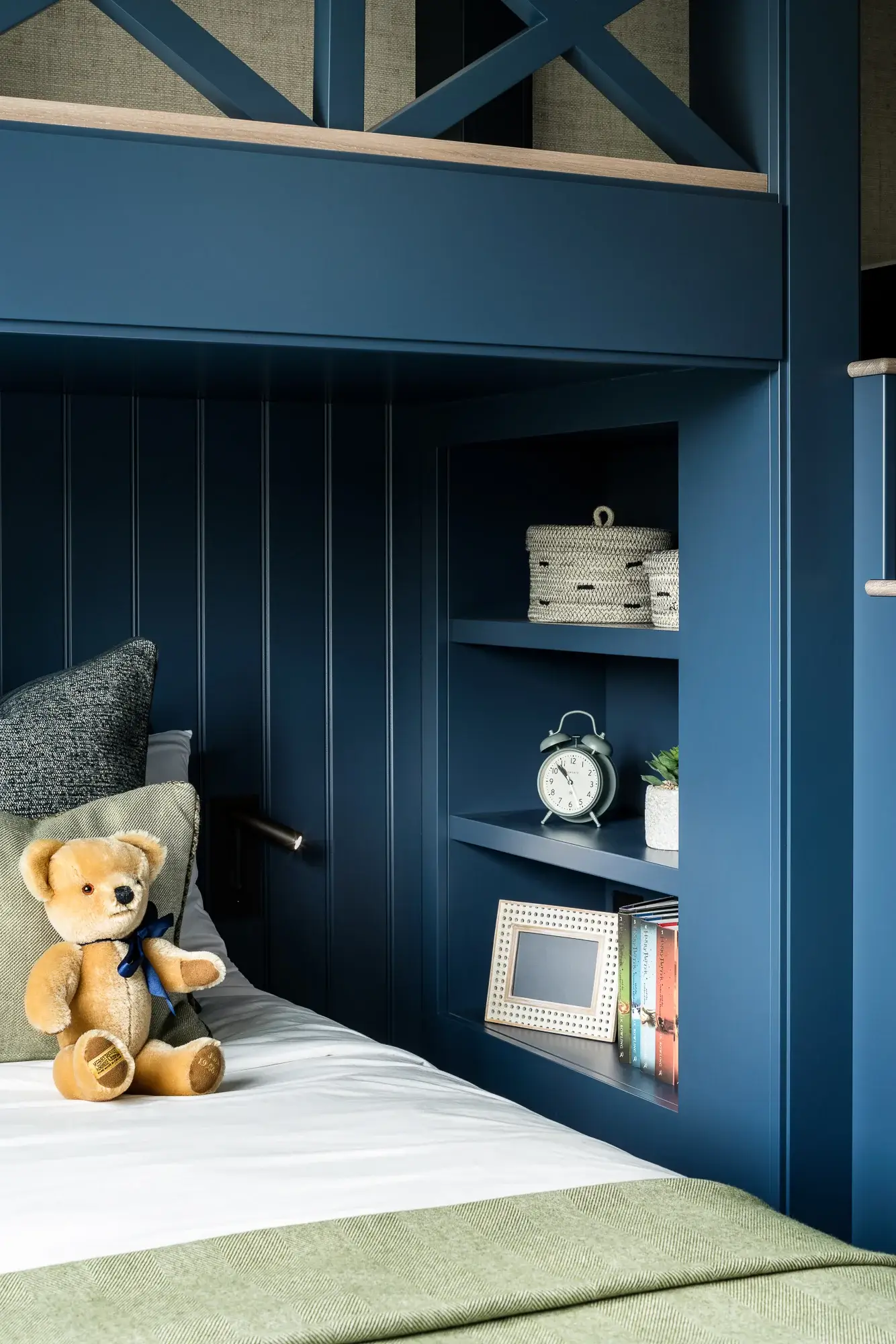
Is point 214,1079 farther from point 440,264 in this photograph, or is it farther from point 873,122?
point 873,122

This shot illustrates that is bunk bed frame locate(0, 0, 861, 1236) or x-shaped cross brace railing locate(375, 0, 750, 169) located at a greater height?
x-shaped cross brace railing locate(375, 0, 750, 169)

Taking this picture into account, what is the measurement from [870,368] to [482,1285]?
1.43 m

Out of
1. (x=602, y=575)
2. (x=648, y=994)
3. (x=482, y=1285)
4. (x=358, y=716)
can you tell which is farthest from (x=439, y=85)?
(x=648, y=994)

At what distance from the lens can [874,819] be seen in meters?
2.13

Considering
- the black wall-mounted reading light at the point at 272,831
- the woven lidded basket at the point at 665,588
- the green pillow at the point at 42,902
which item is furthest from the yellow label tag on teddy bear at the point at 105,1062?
the woven lidded basket at the point at 665,588

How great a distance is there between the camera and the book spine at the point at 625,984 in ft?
8.49

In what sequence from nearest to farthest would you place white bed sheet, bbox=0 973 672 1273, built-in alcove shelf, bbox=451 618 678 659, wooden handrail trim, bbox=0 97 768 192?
1. white bed sheet, bbox=0 973 672 1273
2. wooden handrail trim, bbox=0 97 768 192
3. built-in alcove shelf, bbox=451 618 678 659

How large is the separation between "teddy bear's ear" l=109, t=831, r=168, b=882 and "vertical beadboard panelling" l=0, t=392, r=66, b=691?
0.84 metres

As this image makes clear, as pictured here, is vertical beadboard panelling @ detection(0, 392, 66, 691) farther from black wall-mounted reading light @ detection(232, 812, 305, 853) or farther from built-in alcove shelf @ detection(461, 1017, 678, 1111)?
built-in alcove shelf @ detection(461, 1017, 678, 1111)

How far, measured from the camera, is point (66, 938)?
1.80 meters

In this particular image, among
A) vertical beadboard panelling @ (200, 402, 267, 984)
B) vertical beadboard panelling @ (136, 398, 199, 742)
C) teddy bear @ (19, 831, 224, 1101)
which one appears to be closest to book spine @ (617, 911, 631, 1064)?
vertical beadboard panelling @ (200, 402, 267, 984)

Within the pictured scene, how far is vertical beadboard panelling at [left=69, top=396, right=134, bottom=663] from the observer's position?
2.63 m

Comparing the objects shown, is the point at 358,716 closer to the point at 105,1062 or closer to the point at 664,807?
the point at 664,807

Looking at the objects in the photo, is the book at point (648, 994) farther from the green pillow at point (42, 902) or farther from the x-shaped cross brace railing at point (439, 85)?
the x-shaped cross brace railing at point (439, 85)
